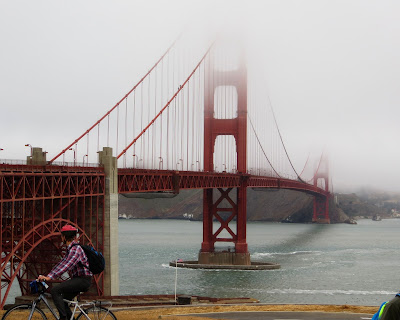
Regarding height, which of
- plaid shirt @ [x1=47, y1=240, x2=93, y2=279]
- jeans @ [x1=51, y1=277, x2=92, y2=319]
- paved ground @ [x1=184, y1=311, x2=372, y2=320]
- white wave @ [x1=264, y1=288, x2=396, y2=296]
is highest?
plaid shirt @ [x1=47, y1=240, x2=93, y2=279]

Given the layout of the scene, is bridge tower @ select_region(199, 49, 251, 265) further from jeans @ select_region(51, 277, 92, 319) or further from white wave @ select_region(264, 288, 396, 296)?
jeans @ select_region(51, 277, 92, 319)

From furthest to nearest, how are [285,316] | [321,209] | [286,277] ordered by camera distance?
[321,209] → [286,277] → [285,316]

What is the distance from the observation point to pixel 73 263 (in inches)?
374

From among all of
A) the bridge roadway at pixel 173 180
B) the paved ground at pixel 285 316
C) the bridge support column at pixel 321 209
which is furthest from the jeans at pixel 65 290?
the bridge support column at pixel 321 209

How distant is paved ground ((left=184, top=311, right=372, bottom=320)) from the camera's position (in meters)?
20.6

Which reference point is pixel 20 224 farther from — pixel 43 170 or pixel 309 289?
pixel 309 289

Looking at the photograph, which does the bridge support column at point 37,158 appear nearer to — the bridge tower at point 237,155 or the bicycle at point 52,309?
the bicycle at point 52,309

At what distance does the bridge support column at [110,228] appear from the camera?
130ft

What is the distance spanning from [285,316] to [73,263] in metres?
12.8

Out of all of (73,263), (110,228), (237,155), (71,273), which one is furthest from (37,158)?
(237,155)

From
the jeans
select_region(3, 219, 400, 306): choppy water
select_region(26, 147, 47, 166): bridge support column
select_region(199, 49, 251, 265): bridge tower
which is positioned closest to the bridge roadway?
select_region(199, 49, 251, 265): bridge tower

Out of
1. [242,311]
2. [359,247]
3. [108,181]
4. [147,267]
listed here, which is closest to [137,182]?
[108,181]

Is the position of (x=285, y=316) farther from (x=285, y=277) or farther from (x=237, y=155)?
(x=237, y=155)

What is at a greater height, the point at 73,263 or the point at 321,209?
the point at 321,209
